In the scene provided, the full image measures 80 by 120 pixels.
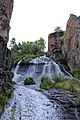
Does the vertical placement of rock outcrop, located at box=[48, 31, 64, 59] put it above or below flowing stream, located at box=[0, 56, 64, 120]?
above

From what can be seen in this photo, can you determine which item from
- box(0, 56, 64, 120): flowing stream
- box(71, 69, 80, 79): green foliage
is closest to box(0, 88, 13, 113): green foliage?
box(0, 56, 64, 120): flowing stream

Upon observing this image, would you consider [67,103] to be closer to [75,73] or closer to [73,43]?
[75,73]

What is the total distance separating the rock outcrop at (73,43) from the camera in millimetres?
32344

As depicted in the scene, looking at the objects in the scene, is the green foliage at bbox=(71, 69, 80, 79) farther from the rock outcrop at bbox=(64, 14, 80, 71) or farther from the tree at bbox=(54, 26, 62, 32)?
the tree at bbox=(54, 26, 62, 32)

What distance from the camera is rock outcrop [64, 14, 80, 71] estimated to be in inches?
1273

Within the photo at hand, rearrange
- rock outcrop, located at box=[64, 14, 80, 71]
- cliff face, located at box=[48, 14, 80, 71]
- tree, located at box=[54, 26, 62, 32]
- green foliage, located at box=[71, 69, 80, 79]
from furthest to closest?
tree, located at box=[54, 26, 62, 32], cliff face, located at box=[48, 14, 80, 71], rock outcrop, located at box=[64, 14, 80, 71], green foliage, located at box=[71, 69, 80, 79]

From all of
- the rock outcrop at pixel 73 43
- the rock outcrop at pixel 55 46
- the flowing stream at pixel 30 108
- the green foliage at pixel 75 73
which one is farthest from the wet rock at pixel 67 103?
the rock outcrop at pixel 55 46

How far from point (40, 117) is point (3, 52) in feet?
19.6

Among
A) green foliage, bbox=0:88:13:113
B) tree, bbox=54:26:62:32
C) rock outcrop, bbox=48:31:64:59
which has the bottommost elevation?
green foliage, bbox=0:88:13:113

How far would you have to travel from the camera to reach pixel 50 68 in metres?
31.4

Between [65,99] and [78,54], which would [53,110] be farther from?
[78,54]

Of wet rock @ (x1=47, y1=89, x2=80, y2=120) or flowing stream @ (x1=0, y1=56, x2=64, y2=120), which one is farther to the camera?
wet rock @ (x1=47, y1=89, x2=80, y2=120)

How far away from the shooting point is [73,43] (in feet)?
113

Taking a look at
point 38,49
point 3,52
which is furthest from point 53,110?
point 38,49
